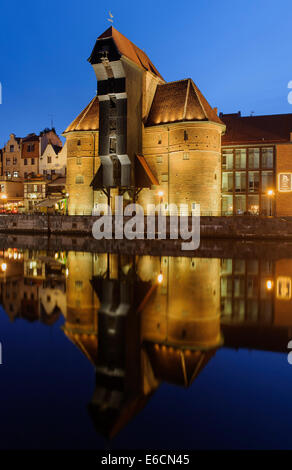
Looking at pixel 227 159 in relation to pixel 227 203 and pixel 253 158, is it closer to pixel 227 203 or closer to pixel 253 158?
pixel 253 158

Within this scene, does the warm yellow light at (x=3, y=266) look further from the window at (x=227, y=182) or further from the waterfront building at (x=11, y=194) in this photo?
the waterfront building at (x=11, y=194)

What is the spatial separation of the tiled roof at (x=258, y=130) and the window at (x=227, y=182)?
361 cm

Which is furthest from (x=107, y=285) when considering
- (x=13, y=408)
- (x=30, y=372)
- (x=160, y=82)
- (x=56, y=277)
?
(x=160, y=82)

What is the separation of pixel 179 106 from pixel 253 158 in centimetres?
1109

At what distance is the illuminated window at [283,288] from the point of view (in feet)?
40.0

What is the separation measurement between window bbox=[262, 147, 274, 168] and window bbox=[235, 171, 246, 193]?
8.31ft

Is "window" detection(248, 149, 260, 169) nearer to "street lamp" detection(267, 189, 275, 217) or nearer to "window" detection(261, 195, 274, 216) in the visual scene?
"street lamp" detection(267, 189, 275, 217)

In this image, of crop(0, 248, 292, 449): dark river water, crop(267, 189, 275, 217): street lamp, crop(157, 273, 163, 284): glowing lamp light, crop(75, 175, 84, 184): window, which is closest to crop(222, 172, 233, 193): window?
crop(267, 189, 275, 217): street lamp

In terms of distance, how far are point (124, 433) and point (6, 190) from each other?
62.1 meters

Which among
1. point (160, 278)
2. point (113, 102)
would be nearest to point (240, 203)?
point (113, 102)

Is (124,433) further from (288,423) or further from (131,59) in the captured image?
(131,59)

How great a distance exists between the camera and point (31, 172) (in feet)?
206

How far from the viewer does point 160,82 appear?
155 feet

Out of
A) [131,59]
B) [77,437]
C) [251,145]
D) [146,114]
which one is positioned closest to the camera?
[77,437]
